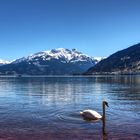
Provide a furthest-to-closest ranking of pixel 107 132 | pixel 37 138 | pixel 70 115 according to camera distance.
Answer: pixel 70 115, pixel 107 132, pixel 37 138

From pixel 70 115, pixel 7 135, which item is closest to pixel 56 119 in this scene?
pixel 70 115

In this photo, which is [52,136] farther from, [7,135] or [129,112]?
[129,112]

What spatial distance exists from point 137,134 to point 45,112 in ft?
66.0

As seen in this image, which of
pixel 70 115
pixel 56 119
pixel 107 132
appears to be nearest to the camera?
pixel 107 132

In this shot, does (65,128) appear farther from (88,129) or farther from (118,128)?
(118,128)

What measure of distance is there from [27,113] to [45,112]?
110 inches

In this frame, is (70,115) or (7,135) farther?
(70,115)

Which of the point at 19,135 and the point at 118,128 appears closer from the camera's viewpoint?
the point at 19,135

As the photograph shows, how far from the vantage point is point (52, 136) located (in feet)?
121

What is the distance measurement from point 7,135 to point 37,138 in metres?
3.54

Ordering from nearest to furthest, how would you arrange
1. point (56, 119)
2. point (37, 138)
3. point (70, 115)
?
point (37, 138), point (56, 119), point (70, 115)

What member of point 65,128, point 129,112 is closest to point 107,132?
point 65,128

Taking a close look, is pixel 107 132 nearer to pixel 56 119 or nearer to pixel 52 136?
pixel 52 136

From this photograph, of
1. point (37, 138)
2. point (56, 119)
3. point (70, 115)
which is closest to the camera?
point (37, 138)
